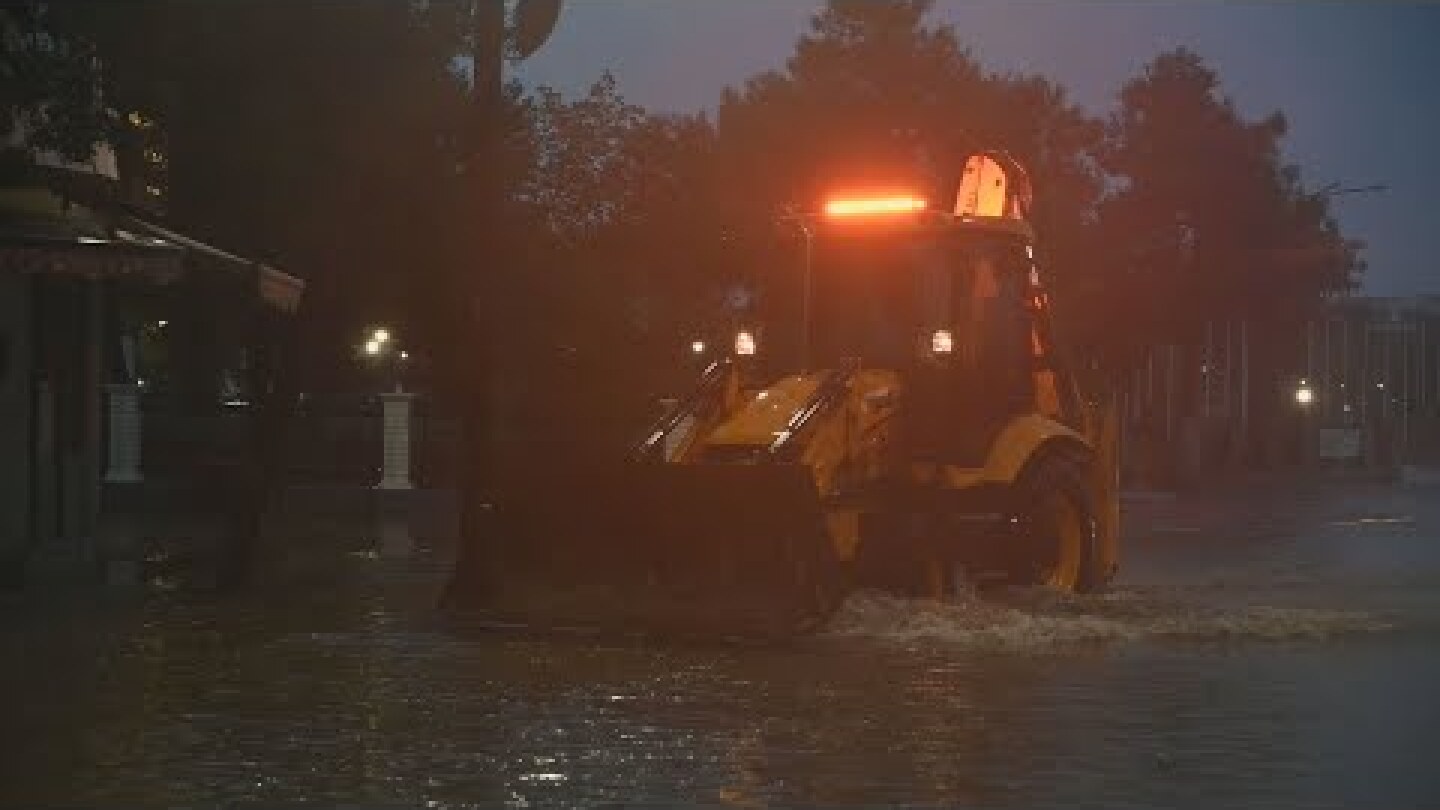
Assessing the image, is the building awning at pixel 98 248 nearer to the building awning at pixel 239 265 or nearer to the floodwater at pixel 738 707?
the building awning at pixel 239 265

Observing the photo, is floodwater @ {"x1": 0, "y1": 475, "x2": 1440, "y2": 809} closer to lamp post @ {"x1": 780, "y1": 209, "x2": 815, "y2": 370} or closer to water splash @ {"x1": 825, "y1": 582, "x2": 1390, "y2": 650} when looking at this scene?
water splash @ {"x1": 825, "y1": 582, "x2": 1390, "y2": 650}

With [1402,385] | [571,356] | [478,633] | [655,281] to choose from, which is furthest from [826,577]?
[1402,385]

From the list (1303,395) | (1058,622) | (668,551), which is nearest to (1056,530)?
(1058,622)

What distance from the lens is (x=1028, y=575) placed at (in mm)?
19641

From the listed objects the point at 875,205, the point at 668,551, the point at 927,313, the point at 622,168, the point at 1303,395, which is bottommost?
the point at 668,551

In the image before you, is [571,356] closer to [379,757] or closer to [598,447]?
[598,447]

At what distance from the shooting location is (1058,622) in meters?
17.8

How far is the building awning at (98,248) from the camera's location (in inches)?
741

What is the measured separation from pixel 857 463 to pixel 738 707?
5293mm

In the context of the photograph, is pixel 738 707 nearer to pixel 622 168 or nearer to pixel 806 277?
pixel 806 277

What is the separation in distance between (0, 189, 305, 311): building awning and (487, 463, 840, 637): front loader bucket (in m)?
3.61

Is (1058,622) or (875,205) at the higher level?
(875,205)

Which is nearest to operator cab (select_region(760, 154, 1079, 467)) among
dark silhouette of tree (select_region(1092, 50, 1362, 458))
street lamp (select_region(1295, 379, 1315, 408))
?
dark silhouette of tree (select_region(1092, 50, 1362, 458))

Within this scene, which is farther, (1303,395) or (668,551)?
(1303,395)
